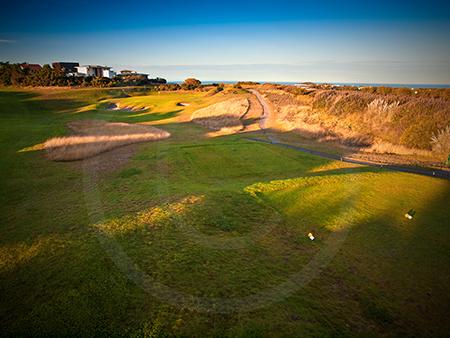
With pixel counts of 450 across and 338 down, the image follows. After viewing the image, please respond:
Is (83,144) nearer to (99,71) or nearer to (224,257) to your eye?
(224,257)

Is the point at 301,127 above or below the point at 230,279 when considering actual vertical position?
above

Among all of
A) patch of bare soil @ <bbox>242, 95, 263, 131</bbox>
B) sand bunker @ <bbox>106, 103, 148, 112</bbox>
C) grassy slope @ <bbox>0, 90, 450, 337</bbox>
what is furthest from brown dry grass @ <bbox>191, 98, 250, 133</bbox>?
grassy slope @ <bbox>0, 90, 450, 337</bbox>

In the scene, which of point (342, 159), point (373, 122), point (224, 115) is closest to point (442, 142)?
point (373, 122)

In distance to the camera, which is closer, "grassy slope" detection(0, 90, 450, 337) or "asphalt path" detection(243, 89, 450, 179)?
"grassy slope" detection(0, 90, 450, 337)

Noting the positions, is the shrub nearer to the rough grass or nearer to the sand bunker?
the rough grass

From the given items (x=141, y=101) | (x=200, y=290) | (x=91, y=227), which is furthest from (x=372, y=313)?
(x=141, y=101)

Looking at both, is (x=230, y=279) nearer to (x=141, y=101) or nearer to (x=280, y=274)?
A: (x=280, y=274)
